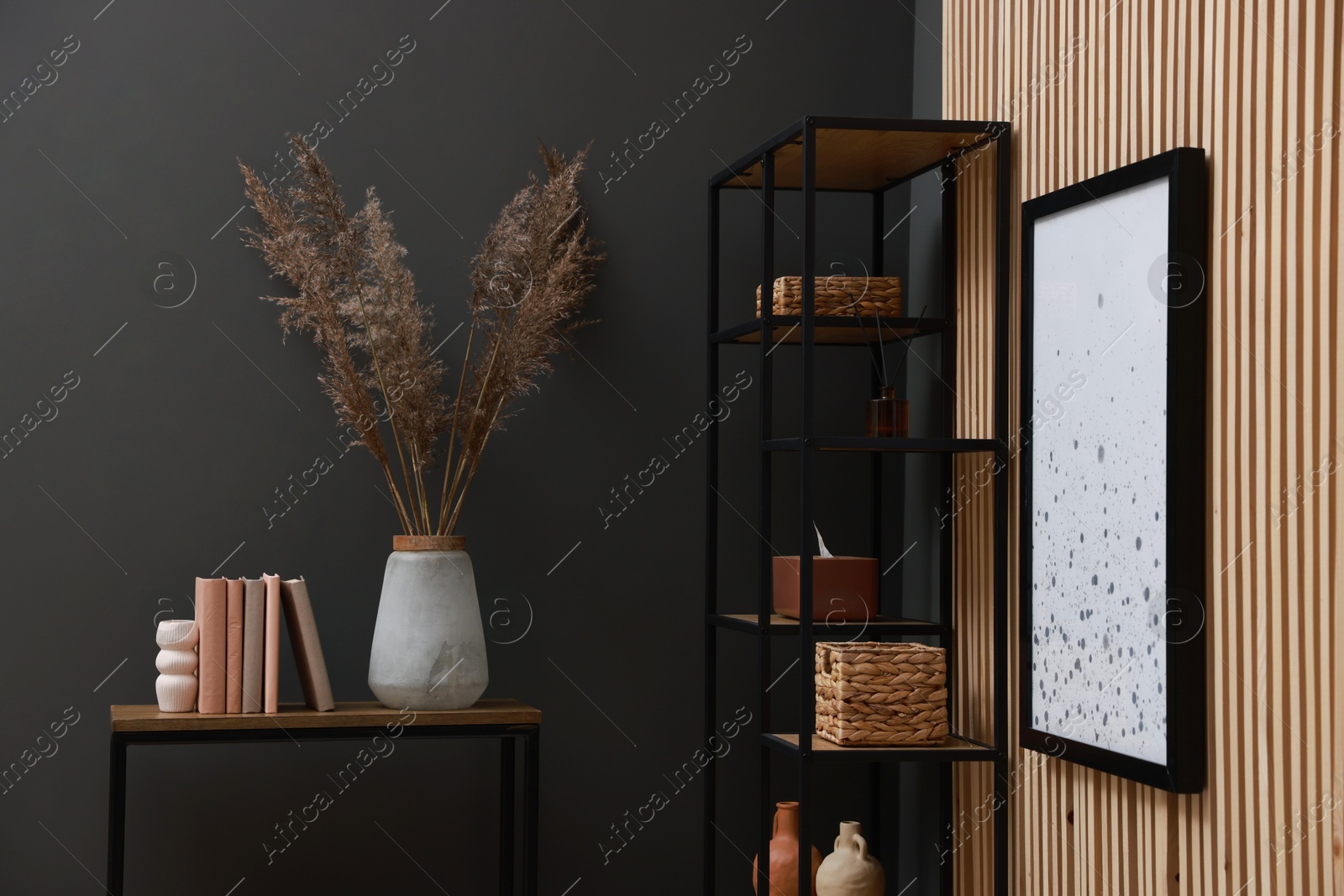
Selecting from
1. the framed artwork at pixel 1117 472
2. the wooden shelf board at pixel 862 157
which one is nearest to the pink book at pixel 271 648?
the wooden shelf board at pixel 862 157

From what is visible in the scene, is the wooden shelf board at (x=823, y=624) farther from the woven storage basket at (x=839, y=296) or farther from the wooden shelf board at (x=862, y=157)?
the wooden shelf board at (x=862, y=157)

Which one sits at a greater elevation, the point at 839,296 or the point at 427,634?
the point at 839,296

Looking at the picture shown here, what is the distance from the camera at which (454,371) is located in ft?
10.5

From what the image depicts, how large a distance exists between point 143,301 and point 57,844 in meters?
1.33

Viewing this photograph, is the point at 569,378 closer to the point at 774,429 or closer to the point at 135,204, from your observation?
the point at 774,429

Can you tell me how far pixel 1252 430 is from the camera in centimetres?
197

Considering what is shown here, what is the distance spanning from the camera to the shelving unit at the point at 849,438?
2.63 meters

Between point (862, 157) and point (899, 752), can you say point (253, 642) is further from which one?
point (862, 157)

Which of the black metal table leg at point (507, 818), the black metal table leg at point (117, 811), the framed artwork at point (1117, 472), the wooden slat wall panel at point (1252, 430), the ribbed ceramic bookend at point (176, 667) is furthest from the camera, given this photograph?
the black metal table leg at point (507, 818)

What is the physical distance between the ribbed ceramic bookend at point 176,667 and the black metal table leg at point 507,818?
73 cm

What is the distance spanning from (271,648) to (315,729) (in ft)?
0.67

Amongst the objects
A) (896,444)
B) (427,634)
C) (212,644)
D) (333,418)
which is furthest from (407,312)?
(896,444)

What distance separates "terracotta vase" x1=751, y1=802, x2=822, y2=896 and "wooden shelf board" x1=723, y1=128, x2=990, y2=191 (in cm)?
150

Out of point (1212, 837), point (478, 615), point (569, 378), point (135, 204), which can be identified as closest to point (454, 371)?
point (569, 378)
